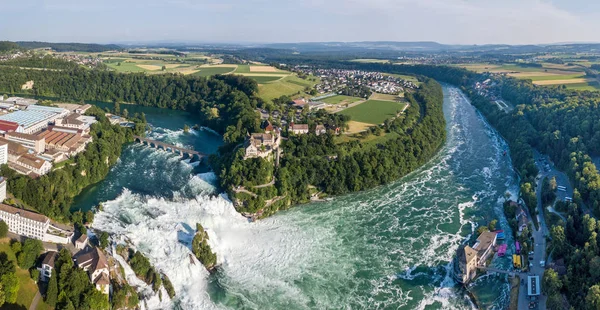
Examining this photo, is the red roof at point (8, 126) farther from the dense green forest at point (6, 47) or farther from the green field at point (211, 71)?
the dense green forest at point (6, 47)

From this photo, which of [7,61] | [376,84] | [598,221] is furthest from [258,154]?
[7,61]

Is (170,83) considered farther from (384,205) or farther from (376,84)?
(384,205)

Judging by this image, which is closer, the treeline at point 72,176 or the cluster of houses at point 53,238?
the cluster of houses at point 53,238

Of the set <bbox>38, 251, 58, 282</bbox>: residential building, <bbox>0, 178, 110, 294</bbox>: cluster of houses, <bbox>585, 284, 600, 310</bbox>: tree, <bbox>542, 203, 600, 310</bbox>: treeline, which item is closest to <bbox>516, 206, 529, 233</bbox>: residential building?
<bbox>542, 203, 600, 310</bbox>: treeline

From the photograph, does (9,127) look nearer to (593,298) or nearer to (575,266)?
(575,266)

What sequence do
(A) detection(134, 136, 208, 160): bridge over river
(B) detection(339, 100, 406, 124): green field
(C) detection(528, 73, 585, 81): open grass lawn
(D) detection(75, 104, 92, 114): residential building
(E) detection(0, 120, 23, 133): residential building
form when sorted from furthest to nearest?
(C) detection(528, 73, 585, 81): open grass lawn → (D) detection(75, 104, 92, 114): residential building → (B) detection(339, 100, 406, 124): green field → (A) detection(134, 136, 208, 160): bridge over river → (E) detection(0, 120, 23, 133): residential building

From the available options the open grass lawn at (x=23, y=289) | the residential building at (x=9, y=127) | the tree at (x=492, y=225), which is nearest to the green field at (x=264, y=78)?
the residential building at (x=9, y=127)

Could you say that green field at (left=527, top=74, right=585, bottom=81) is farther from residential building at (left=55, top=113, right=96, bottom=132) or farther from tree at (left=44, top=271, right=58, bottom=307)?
→ tree at (left=44, top=271, right=58, bottom=307)
